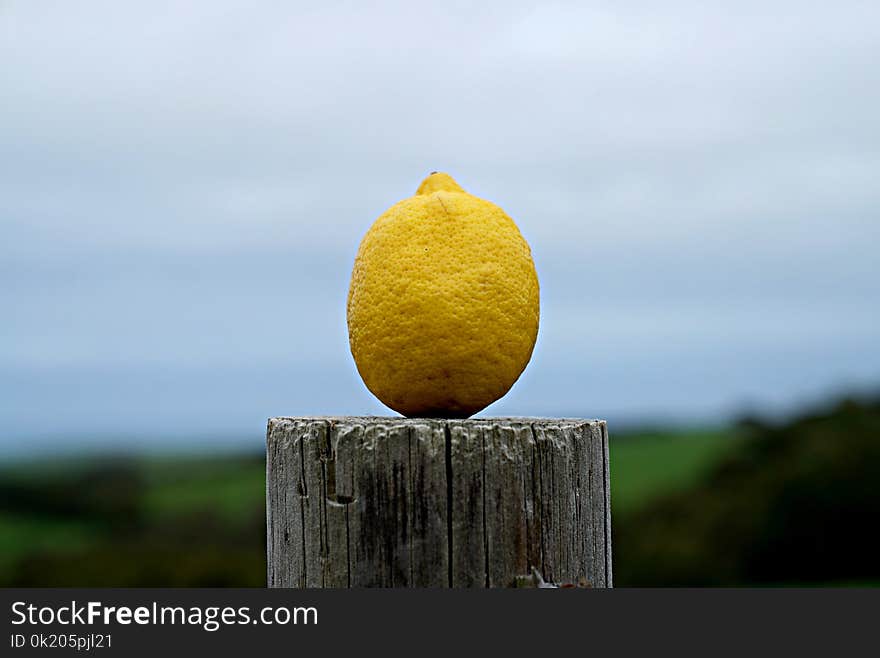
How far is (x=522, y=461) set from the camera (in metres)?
3.50

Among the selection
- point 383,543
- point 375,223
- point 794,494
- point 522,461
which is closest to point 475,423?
point 522,461

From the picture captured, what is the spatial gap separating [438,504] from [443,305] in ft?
2.87

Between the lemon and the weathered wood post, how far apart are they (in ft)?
1.01

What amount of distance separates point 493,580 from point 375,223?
1.76m

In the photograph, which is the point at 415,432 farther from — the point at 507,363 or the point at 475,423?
the point at 507,363

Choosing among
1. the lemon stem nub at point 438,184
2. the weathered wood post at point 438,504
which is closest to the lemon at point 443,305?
the lemon stem nub at point 438,184

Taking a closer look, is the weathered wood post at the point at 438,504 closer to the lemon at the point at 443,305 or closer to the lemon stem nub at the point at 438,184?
the lemon at the point at 443,305

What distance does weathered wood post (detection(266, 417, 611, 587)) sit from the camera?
341 cm

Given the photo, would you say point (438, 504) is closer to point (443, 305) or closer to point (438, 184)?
point (443, 305)

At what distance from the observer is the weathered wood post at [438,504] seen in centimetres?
341

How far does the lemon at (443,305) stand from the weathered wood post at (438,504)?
31 cm

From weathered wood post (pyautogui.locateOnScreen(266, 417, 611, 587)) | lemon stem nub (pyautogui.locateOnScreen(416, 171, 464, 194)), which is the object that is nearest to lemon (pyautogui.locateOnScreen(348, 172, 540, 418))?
lemon stem nub (pyautogui.locateOnScreen(416, 171, 464, 194))

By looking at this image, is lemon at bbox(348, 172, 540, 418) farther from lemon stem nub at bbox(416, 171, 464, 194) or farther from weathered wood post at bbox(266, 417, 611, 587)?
weathered wood post at bbox(266, 417, 611, 587)

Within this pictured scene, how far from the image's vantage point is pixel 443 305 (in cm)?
372
